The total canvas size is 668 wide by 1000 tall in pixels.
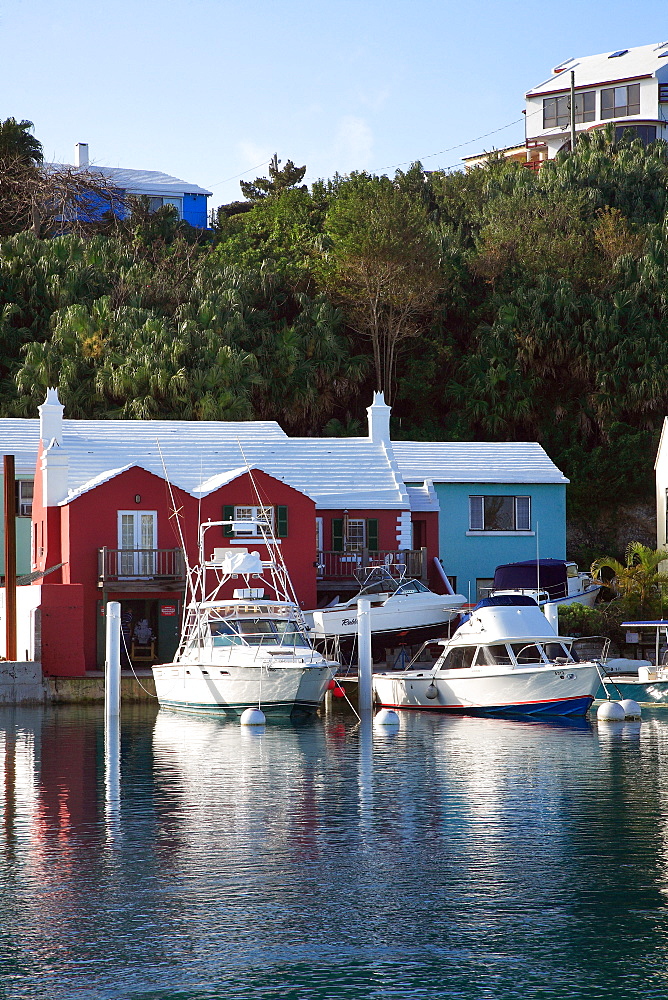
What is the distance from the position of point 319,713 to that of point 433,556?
12.2 m

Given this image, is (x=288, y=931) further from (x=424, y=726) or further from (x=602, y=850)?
(x=424, y=726)

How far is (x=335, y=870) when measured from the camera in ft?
61.2

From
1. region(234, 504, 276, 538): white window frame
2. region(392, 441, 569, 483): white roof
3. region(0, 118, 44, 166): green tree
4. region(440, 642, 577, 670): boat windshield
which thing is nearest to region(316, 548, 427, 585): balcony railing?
region(234, 504, 276, 538): white window frame

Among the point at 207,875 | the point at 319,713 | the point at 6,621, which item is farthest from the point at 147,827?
the point at 6,621

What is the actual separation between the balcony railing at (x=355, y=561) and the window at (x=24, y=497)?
11.8 m

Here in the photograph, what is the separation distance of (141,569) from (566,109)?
69048mm

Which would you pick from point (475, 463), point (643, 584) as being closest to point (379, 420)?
point (475, 463)

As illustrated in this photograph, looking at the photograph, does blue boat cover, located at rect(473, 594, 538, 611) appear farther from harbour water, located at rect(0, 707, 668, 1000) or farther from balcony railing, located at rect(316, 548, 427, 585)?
harbour water, located at rect(0, 707, 668, 1000)

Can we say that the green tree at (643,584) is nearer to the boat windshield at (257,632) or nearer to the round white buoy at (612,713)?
the round white buoy at (612,713)

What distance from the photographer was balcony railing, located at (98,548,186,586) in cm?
4284

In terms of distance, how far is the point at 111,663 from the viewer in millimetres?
36250

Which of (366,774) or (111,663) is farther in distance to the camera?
(111,663)

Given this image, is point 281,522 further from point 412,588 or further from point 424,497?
point 424,497

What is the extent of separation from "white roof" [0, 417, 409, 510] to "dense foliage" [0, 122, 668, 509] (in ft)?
15.1
